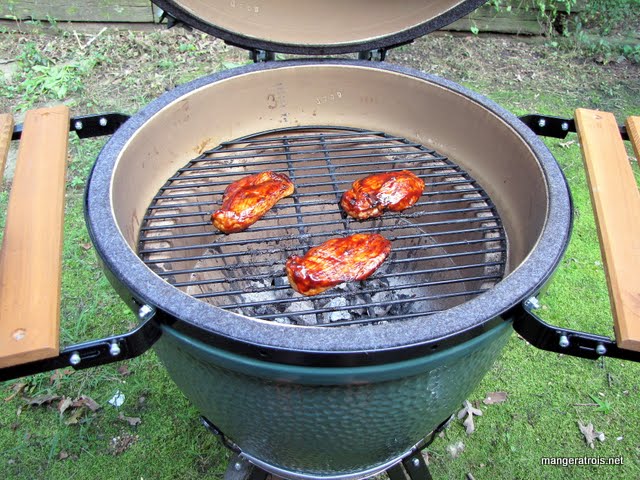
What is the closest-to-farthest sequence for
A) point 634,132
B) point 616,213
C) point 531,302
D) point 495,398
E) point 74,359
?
point 74,359 < point 531,302 < point 616,213 < point 634,132 < point 495,398

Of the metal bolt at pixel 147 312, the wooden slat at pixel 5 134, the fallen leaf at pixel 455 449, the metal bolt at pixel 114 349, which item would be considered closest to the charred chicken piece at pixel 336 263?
the metal bolt at pixel 147 312

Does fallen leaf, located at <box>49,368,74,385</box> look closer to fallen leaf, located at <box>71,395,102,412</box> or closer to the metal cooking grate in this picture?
fallen leaf, located at <box>71,395,102,412</box>

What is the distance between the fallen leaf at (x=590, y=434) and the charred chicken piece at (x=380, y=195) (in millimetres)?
1463

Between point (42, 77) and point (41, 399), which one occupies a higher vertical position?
point (42, 77)

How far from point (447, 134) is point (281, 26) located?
0.78 meters

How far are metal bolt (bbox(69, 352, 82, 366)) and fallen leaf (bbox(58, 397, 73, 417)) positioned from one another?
1531 millimetres

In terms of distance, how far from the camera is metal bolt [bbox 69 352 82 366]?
122 cm

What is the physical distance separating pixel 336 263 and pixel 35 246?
0.87 m

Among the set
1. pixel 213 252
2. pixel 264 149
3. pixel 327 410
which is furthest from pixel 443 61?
pixel 327 410

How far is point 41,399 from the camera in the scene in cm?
257

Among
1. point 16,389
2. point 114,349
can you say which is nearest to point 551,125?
point 114,349

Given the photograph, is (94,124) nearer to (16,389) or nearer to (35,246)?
(35,246)

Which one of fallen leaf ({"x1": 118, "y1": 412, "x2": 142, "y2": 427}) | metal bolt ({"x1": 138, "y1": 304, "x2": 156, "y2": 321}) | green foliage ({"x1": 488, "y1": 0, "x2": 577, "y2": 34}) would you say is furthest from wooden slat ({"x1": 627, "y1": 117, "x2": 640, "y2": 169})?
green foliage ({"x1": 488, "y1": 0, "x2": 577, "y2": 34})

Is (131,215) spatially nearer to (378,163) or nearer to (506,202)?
(378,163)
